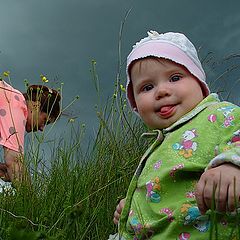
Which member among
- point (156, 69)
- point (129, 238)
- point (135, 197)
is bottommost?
point (129, 238)

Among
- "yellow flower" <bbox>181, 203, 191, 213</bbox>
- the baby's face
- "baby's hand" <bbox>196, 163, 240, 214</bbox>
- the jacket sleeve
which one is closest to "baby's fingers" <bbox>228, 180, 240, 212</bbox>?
"baby's hand" <bbox>196, 163, 240, 214</bbox>

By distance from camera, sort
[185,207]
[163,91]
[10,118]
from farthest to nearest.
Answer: [10,118] < [163,91] < [185,207]

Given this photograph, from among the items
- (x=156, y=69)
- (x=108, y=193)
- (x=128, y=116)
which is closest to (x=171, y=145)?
(x=156, y=69)

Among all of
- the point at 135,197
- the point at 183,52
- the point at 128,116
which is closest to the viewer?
the point at 135,197

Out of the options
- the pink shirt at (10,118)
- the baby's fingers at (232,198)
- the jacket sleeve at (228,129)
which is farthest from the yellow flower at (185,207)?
the pink shirt at (10,118)

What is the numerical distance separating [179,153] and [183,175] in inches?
3.0

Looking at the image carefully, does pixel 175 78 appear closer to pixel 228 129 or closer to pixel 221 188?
pixel 228 129

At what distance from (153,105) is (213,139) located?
0.29 metres

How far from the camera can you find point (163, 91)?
6.46ft

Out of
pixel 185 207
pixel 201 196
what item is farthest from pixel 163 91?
pixel 201 196

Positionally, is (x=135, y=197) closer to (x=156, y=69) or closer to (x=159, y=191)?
(x=159, y=191)

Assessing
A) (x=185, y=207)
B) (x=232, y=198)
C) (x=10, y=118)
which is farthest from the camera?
(x=10, y=118)

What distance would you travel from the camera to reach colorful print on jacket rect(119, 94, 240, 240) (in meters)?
1.74

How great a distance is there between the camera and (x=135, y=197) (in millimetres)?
2006
